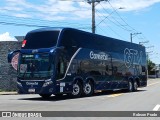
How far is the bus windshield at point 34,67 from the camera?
21453mm

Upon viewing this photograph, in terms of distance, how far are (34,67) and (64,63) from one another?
1.65 m

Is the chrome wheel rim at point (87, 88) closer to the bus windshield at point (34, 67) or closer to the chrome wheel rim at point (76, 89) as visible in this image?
the chrome wheel rim at point (76, 89)

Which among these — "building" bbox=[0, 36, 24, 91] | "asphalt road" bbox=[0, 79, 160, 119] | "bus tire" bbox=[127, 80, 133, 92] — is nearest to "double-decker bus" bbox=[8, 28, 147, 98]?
"asphalt road" bbox=[0, 79, 160, 119]

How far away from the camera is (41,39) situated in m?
22.2

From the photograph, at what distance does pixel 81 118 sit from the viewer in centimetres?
1270

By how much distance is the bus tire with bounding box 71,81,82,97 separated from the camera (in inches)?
910

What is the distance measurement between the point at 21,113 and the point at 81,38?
419 inches

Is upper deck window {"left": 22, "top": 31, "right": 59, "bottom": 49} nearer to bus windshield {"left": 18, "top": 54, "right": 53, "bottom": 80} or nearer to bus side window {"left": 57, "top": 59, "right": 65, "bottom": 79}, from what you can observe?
bus windshield {"left": 18, "top": 54, "right": 53, "bottom": 80}

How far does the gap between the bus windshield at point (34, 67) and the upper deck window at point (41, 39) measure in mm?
625

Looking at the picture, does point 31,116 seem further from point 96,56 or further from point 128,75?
point 128,75

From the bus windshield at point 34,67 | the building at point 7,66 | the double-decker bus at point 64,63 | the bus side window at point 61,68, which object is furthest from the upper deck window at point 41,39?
the building at point 7,66

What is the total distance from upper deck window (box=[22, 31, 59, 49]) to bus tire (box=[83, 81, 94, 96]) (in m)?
3.96

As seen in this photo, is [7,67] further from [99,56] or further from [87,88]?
[87,88]

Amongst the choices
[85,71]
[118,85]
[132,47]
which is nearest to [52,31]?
[85,71]
